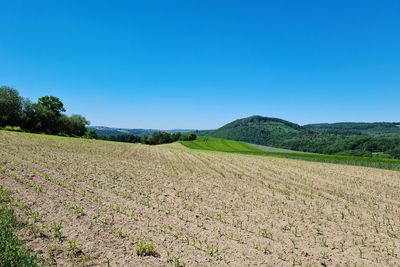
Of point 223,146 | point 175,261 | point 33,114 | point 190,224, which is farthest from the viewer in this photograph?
point 223,146

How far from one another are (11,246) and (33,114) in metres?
93.9

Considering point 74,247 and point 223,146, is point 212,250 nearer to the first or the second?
point 74,247

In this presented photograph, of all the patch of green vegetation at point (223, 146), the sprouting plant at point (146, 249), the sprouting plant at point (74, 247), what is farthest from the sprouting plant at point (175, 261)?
the patch of green vegetation at point (223, 146)

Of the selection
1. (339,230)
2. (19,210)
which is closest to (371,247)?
(339,230)

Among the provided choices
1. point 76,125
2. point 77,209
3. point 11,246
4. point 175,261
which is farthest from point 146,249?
point 76,125

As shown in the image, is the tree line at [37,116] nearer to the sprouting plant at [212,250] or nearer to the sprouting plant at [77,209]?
the sprouting plant at [77,209]

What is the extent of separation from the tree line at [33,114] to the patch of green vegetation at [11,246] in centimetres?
8082

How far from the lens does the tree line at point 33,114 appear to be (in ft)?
279

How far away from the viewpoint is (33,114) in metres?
90.6

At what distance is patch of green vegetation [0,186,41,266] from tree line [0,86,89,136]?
8082cm

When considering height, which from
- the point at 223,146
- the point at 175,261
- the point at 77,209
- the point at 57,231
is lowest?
the point at 175,261

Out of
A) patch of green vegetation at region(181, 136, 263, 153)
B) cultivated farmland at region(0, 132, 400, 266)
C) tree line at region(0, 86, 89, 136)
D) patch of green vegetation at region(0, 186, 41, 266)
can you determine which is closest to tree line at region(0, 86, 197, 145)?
tree line at region(0, 86, 89, 136)

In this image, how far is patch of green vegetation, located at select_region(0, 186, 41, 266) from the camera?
23.6ft

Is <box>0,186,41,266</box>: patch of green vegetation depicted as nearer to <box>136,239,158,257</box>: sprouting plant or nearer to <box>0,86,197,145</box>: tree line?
<box>136,239,158,257</box>: sprouting plant
